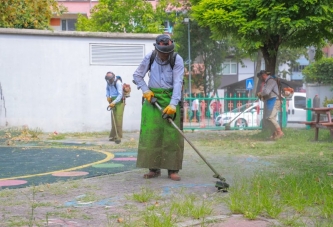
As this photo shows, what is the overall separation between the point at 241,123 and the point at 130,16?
13.9 m

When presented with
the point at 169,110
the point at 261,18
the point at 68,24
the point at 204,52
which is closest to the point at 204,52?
the point at 204,52

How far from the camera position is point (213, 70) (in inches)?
1812

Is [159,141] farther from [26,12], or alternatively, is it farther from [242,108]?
[26,12]

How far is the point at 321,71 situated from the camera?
2695 centimetres

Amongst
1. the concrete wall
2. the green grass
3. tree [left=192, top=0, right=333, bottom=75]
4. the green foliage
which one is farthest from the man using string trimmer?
the green foliage

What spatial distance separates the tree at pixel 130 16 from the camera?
32250mm

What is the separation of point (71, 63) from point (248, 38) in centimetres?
565

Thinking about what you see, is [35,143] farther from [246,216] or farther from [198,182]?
[246,216]

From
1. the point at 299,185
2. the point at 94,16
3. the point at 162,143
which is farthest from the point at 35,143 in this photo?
the point at 94,16

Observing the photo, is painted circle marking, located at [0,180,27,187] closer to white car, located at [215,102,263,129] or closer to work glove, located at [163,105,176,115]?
work glove, located at [163,105,176,115]

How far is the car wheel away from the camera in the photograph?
66.3ft

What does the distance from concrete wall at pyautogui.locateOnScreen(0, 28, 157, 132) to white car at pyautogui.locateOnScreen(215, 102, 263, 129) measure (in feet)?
9.78

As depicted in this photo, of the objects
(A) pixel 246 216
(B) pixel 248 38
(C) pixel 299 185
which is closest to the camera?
(A) pixel 246 216

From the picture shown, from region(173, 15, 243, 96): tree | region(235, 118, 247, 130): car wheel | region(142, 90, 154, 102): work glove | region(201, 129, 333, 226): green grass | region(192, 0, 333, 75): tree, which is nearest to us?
region(201, 129, 333, 226): green grass
